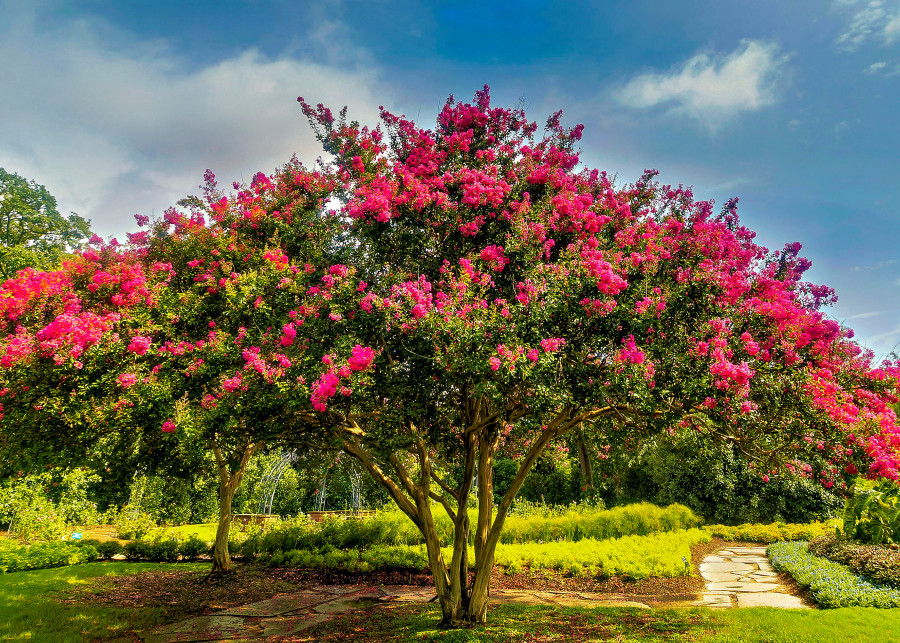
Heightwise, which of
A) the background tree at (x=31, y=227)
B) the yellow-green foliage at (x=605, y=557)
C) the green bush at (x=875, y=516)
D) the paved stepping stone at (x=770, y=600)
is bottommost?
the yellow-green foliage at (x=605, y=557)

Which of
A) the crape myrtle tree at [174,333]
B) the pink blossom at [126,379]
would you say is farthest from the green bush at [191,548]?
the pink blossom at [126,379]

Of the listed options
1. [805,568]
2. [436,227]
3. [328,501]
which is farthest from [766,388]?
[328,501]

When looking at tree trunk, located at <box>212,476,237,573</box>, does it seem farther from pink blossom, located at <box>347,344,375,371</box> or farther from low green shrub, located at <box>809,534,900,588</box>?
low green shrub, located at <box>809,534,900,588</box>

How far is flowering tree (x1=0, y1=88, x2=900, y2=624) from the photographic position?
543cm

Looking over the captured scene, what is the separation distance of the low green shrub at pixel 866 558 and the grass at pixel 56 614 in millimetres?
13817

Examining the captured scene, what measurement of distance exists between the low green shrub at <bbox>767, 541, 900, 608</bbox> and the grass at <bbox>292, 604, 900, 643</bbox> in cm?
58

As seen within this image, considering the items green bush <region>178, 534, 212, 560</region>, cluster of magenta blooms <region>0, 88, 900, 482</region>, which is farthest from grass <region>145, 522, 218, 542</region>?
cluster of magenta blooms <region>0, 88, 900, 482</region>

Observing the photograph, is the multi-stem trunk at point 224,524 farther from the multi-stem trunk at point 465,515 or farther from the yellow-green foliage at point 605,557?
the yellow-green foliage at point 605,557

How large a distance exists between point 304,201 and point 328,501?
86.5ft

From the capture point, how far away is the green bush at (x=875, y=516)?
434 inches

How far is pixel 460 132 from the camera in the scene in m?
8.17

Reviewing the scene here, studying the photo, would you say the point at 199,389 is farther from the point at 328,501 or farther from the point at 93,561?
the point at 328,501

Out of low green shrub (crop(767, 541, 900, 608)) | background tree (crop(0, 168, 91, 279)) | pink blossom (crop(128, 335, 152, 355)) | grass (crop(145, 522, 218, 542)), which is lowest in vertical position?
grass (crop(145, 522, 218, 542))

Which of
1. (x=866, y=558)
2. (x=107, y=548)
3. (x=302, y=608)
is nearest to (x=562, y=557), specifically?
(x=866, y=558)
